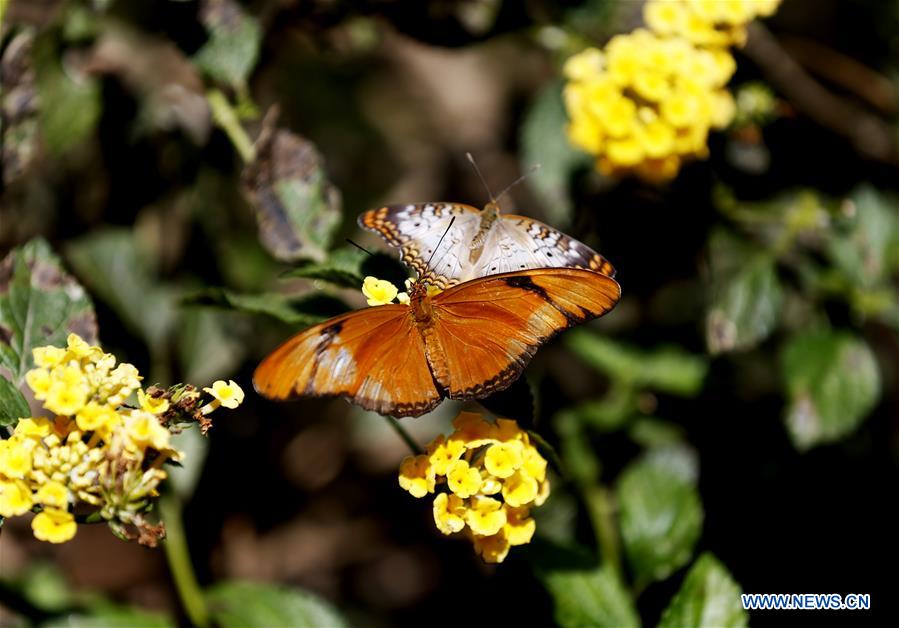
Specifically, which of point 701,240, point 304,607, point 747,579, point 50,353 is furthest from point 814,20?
point 50,353

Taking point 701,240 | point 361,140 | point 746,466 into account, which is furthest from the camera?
point 361,140

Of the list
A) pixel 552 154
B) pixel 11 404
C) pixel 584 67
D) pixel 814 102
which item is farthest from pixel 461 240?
pixel 814 102

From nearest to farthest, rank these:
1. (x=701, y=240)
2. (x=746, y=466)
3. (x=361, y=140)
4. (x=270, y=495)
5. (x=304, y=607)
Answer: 1. (x=304, y=607)
2. (x=701, y=240)
3. (x=746, y=466)
4. (x=270, y=495)
5. (x=361, y=140)

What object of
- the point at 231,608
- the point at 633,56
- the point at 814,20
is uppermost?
the point at 633,56

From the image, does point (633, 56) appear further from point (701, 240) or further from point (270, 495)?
point (270, 495)

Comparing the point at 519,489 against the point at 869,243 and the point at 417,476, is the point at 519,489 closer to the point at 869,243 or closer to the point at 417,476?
the point at 417,476

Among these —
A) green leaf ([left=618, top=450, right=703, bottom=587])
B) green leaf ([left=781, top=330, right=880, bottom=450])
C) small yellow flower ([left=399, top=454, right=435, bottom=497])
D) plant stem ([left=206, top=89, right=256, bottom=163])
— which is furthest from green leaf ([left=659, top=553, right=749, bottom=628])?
plant stem ([left=206, top=89, right=256, bottom=163])
